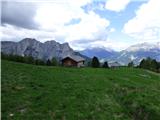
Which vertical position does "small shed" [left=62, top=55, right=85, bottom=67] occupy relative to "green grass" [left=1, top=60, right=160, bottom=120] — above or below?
above

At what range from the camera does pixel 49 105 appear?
29203 millimetres

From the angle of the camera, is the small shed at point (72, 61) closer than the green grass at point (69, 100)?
No

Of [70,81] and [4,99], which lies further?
[70,81]

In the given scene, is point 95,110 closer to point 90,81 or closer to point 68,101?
point 68,101

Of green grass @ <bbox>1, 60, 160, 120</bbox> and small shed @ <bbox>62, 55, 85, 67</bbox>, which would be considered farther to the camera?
small shed @ <bbox>62, 55, 85, 67</bbox>

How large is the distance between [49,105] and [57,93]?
15.5 feet

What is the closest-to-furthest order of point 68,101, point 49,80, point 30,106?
point 30,106 < point 68,101 < point 49,80

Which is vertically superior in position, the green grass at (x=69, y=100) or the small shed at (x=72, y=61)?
the small shed at (x=72, y=61)

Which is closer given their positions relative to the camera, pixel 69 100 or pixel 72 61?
pixel 69 100

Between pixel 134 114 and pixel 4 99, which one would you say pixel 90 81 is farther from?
pixel 4 99

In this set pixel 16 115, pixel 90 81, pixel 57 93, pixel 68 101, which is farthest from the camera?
pixel 90 81

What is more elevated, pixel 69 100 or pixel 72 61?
pixel 72 61

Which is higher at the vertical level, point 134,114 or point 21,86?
point 21,86

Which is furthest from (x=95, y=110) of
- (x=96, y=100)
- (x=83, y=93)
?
(x=83, y=93)
